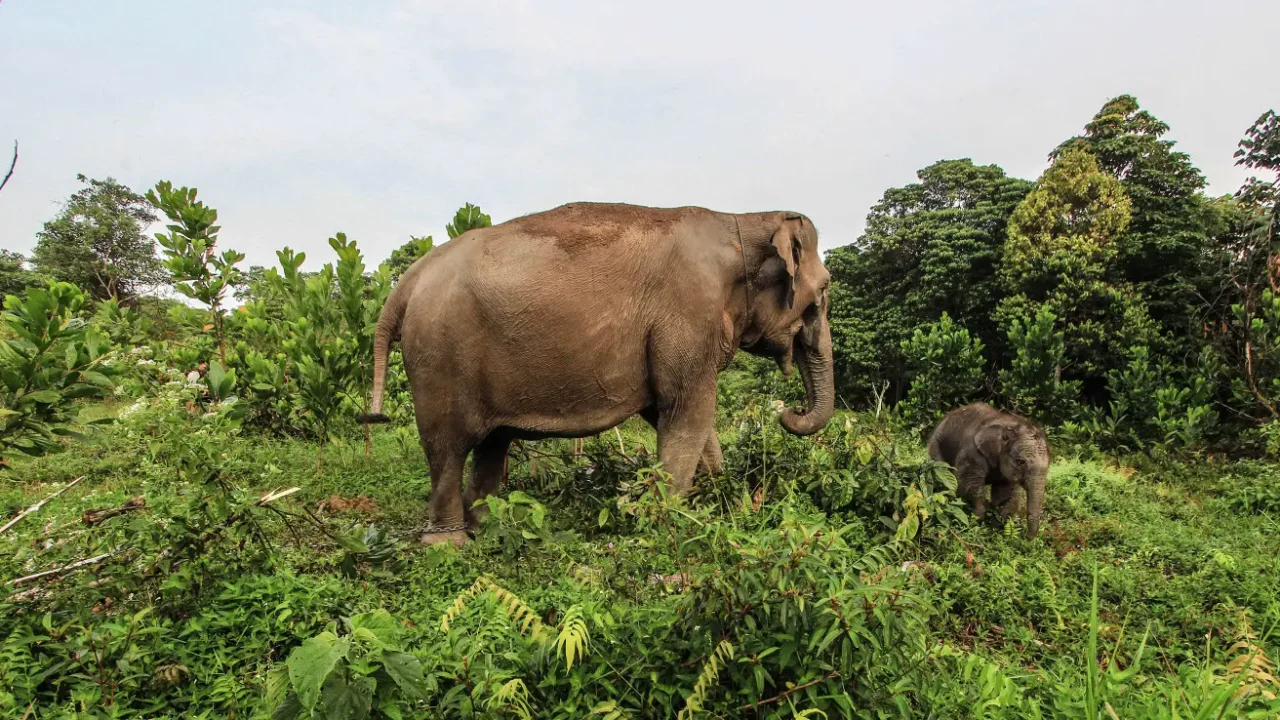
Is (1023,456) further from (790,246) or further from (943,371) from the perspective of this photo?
(943,371)

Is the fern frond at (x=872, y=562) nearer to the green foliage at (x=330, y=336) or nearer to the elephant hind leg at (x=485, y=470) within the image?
the elephant hind leg at (x=485, y=470)

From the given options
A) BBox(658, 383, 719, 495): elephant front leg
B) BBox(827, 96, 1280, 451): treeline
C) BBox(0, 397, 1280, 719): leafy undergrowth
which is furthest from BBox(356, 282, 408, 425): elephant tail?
BBox(827, 96, 1280, 451): treeline

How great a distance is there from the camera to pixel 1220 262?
358 inches

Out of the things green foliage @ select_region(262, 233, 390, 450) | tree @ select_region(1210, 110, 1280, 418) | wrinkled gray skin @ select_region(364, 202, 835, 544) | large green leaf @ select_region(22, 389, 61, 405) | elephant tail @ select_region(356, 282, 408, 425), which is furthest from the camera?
tree @ select_region(1210, 110, 1280, 418)

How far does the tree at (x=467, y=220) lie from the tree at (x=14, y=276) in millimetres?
19951

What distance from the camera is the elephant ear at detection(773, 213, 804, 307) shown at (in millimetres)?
4062

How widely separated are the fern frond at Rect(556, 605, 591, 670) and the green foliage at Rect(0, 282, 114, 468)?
1804 mm

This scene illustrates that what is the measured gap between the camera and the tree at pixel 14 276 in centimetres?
1980

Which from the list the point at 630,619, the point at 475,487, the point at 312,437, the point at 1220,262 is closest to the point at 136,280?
the point at 312,437

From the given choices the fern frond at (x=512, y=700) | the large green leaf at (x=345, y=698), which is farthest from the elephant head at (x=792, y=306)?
the large green leaf at (x=345, y=698)

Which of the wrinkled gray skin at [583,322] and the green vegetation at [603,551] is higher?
the wrinkled gray skin at [583,322]

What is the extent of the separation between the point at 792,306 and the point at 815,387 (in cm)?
71

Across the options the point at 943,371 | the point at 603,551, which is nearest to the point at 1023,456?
the point at 603,551

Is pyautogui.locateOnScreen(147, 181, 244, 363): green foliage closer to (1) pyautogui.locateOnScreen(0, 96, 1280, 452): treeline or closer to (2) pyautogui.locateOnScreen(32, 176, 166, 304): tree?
(1) pyautogui.locateOnScreen(0, 96, 1280, 452): treeline
